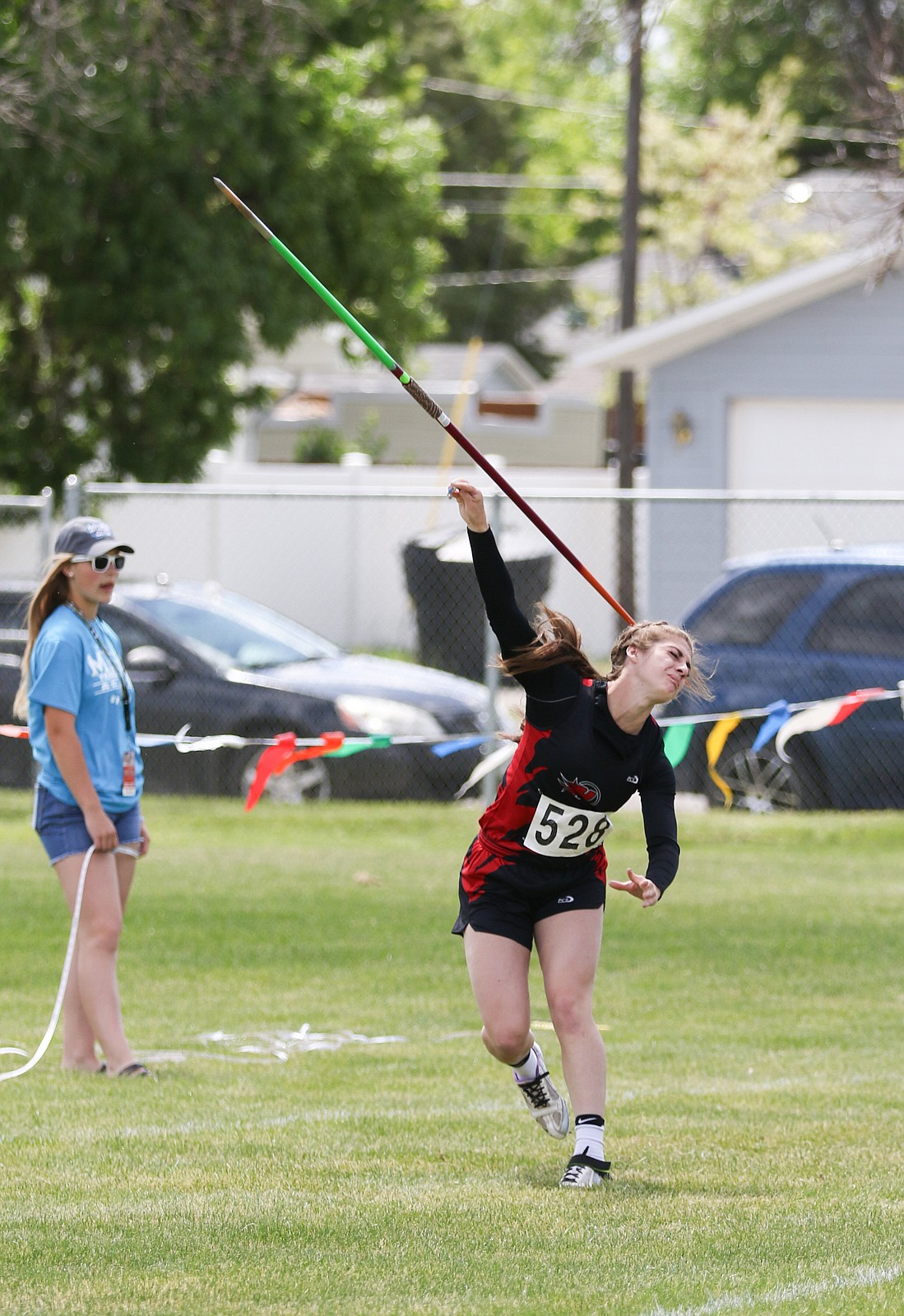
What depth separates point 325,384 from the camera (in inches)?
1850

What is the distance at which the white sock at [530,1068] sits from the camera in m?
5.52

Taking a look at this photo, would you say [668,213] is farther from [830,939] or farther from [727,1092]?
[727,1092]

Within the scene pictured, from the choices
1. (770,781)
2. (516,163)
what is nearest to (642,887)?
(770,781)

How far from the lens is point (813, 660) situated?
41.6 feet

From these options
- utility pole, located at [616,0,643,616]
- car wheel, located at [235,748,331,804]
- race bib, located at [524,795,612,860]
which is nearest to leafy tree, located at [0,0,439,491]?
utility pole, located at [616,0,643,616]

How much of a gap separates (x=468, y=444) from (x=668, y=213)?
32540mm

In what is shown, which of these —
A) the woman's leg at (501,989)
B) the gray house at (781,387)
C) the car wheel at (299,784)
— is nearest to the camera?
the woman's leg at (501,989)

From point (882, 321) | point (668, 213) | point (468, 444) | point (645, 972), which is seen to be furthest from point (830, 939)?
point (668, 213)

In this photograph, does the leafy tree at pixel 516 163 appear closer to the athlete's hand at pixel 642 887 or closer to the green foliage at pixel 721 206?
the green foliage at pixel 721 206

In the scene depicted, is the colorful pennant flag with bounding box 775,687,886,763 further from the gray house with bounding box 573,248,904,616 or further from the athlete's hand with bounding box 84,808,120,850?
the gray house with bounding box 573,248,904,616

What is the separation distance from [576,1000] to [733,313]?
58.8ft

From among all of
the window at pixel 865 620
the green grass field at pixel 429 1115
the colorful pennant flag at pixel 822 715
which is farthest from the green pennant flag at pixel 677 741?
the window at pixel 865 620

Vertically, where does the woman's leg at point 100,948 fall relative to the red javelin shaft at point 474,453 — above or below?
below

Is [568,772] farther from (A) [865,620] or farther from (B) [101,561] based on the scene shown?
(A) [865,620]
